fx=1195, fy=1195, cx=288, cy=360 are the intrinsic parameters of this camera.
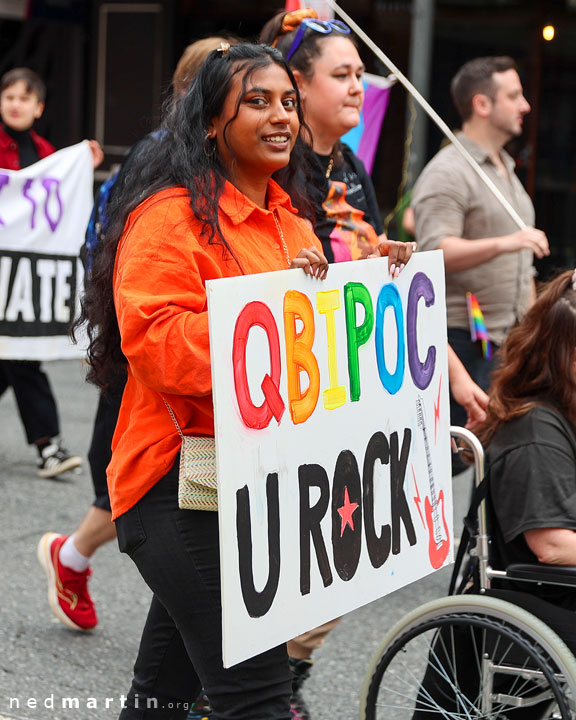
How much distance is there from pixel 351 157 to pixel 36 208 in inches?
120

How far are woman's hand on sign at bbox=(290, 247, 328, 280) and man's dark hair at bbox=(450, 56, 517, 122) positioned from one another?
273cm

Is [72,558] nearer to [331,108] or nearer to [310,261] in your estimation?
[331,108]

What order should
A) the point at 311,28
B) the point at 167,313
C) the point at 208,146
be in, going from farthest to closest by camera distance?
the point at 311,28
the point at 208,146
the point at 167,313

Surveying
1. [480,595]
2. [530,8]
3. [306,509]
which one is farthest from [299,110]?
[530,8]

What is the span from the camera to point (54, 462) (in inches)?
232

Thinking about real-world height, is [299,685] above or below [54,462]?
above

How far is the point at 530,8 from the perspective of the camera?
948 cm

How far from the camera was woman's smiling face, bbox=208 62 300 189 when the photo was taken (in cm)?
223

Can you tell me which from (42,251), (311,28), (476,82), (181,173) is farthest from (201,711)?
(42,251)

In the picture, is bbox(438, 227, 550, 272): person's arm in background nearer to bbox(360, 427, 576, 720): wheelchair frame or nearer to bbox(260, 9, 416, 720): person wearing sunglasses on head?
bbox(260, 9, 416, 720): person wearing sunglasses on head

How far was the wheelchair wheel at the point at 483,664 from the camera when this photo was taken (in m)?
2.47

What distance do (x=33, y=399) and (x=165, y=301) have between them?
13.2 ft

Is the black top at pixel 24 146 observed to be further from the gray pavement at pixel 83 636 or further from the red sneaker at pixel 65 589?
the red sneaker at pixel 65 589

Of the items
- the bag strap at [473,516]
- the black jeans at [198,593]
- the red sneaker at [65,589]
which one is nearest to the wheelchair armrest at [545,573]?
the bag strap at [473,516]
